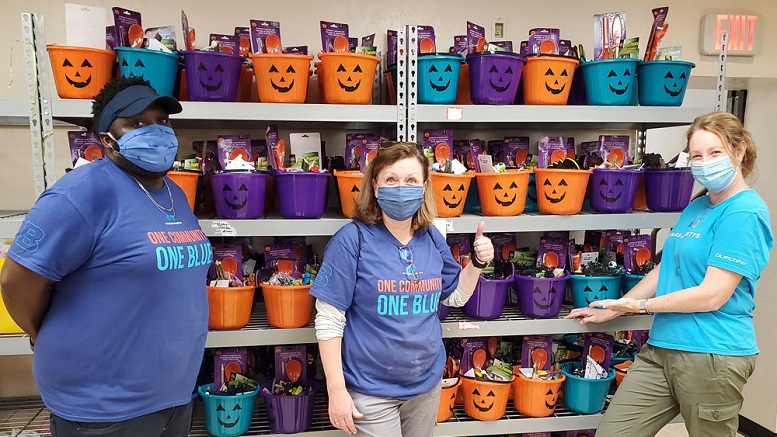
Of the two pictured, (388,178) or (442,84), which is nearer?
(388,178)

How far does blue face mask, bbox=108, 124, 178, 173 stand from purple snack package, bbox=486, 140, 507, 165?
65.5 inches

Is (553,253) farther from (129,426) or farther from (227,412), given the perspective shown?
(129,426)

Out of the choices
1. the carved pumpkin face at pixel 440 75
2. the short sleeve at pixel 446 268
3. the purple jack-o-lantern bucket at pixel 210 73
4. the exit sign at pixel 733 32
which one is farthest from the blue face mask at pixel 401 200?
the exit sign at pixel 733 32

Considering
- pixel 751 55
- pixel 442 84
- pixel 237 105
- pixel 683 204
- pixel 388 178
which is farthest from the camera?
pixel 751 55

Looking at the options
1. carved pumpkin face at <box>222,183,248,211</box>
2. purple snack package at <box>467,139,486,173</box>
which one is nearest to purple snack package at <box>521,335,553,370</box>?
purple snack package at <box>467,139,486,173</box>

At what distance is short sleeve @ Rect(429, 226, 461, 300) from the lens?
2.05m

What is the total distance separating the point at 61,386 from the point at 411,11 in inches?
92.2

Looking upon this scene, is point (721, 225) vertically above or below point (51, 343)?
above

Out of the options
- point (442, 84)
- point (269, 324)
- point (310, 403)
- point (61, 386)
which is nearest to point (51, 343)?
point (61, 386)

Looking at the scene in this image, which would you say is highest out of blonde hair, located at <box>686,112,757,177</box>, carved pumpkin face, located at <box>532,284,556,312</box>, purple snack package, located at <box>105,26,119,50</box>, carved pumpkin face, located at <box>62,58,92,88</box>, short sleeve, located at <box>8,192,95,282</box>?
purple snack package, located at <box>105,26,119,50</box>

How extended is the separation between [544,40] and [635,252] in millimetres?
1120

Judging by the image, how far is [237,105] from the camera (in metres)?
2.12

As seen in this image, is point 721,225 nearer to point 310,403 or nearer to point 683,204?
point 683,204

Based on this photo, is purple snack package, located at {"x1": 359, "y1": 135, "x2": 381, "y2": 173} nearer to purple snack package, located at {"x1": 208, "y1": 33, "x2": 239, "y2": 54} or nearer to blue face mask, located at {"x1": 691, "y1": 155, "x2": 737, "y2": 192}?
purple snack package, located at {"x1": 208, "y1": 33, "x2": 239, "y2": 54}
